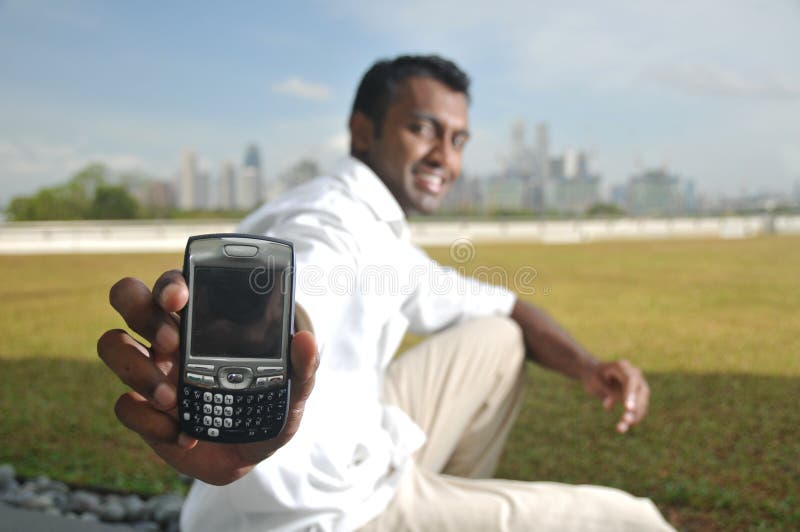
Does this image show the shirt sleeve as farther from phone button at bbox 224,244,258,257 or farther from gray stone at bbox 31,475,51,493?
gray stone at bbox 31,475,51,493

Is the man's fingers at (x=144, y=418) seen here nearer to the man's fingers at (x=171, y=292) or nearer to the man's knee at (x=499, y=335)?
the man's fingers at (x=171, y=292)

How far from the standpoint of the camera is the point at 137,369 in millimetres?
644

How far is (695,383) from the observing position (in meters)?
4.18

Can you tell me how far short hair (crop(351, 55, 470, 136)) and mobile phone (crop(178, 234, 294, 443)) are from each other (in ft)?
3.42

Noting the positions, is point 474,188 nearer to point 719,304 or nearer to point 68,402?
point 719,304

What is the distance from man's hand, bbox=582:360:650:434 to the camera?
1.57 metres

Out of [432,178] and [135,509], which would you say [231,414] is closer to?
[432,178]

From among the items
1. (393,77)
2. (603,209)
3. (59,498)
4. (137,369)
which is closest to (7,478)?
(59,498)

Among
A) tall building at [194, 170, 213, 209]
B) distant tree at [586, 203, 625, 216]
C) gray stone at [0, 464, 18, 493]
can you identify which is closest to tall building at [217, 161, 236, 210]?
tall building at [194, 170, 213, 209]

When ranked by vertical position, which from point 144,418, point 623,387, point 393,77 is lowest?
point 623,387

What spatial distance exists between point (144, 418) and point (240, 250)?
Answer: 19 cm

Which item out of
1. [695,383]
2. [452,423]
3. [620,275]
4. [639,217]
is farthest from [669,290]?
[639,217]

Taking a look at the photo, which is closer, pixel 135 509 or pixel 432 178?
pixel 432 178

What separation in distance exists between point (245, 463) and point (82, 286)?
10.1 meters
